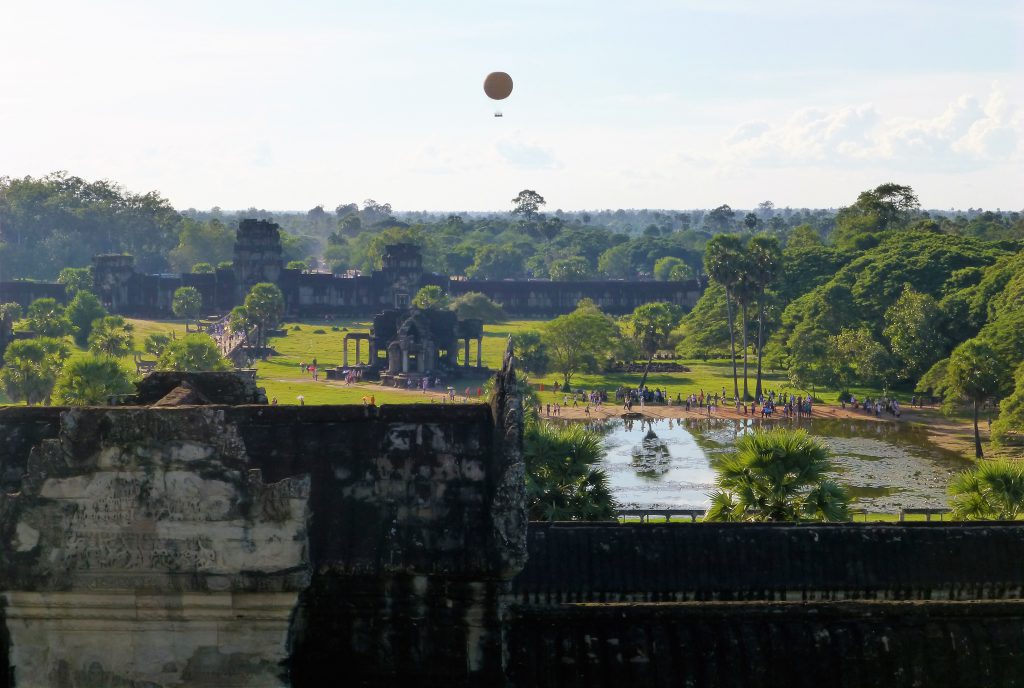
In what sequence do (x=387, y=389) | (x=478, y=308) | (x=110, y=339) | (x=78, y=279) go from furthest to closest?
1. (x=78, y=279)
2. (x=478, y=308)
3. (x=110, y=339)
4. (x=387, y=389)

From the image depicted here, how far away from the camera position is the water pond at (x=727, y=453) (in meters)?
41.9

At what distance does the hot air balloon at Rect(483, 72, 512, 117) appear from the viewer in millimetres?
33156

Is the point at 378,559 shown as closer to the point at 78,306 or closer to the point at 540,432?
the point at 540,432

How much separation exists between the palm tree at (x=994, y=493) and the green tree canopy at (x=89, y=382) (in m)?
24.8

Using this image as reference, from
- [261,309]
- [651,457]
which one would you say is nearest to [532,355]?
[261,309]

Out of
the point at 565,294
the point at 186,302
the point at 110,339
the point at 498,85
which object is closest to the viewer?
the point at 498,85

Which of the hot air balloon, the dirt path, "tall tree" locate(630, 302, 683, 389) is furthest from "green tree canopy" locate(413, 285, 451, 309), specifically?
the hot air balloon

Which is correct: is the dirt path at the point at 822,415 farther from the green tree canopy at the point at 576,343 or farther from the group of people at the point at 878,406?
the green tree canopy at the point at 576,343

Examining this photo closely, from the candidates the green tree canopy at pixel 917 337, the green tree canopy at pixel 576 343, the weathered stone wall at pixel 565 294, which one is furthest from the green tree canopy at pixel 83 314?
the green tree canopy at pixel 917 337

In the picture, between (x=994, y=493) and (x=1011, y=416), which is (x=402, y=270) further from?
(x=994, y=493)

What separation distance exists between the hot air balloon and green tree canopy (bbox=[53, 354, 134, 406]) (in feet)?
47.4

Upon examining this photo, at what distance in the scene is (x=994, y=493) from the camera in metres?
23.8

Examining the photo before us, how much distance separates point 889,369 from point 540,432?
149 feet

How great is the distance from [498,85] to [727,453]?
17.1 meters
